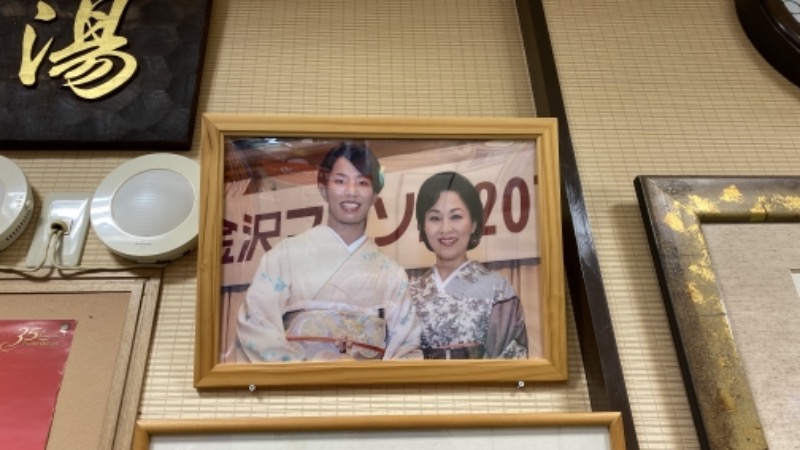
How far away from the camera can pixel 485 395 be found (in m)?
0.85

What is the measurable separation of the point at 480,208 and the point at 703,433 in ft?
1.27

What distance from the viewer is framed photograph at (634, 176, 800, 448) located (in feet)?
2.54

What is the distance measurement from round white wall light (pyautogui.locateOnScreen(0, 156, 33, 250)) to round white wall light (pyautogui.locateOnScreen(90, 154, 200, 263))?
0.10 meters

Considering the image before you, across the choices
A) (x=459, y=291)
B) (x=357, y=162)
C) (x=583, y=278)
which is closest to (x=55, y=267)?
(x=357, y=162)

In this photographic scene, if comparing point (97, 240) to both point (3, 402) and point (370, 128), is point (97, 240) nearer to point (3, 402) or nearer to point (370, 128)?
point (3, 402)

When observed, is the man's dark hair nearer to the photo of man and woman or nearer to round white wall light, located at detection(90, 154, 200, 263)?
the photo of man and woman

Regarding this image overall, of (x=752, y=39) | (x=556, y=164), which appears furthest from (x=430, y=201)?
(x=752, y=39)

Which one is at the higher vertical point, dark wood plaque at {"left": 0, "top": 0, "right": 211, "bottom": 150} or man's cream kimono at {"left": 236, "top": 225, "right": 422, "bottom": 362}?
dark wood plaque at {"left": 0, "top": 0, "right": 211, "bottom": 150}

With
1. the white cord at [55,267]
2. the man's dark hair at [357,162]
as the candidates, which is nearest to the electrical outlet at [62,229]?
the white cord at [55,267]

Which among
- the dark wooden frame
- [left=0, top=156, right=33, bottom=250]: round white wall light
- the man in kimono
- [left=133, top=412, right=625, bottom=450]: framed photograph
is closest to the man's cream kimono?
the man in kimono

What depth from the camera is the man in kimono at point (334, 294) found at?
0.84 m

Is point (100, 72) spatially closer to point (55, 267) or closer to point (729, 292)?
point (55, 267)

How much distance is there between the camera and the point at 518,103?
Answer: 3.50 feet

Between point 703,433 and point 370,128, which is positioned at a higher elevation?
point 370,128
